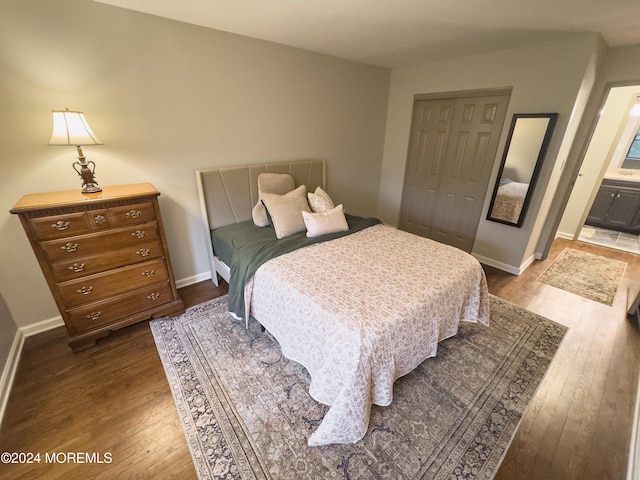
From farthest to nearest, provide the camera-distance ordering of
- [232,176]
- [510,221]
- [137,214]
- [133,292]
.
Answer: [510,221]
[232,176]
[133,292]
[137,214]

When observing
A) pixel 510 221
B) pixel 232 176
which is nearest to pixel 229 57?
pixel 232 176

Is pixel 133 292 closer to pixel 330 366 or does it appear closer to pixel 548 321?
pixel 330 366

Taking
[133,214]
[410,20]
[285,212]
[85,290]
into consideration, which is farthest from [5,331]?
[410,20]

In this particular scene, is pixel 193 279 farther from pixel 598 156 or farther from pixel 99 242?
pixel 598 156

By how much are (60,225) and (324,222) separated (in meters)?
1.84

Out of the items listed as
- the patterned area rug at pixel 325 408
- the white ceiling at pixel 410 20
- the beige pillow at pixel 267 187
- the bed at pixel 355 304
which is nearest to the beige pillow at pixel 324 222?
the bed at pixel 355 304

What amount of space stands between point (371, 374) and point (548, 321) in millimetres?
1953

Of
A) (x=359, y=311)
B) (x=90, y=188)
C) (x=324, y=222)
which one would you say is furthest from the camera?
(x=324, y=222)

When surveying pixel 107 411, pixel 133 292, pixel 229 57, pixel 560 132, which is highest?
pixel 229 57

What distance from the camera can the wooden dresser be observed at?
1660 mm

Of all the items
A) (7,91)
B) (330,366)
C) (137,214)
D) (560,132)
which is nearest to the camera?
(330,366)

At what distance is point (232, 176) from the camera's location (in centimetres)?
268

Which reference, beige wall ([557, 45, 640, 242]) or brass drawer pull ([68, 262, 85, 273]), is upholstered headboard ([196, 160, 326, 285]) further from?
beige wall ([557, 45, 640, 242])

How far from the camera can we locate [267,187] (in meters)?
2.82
